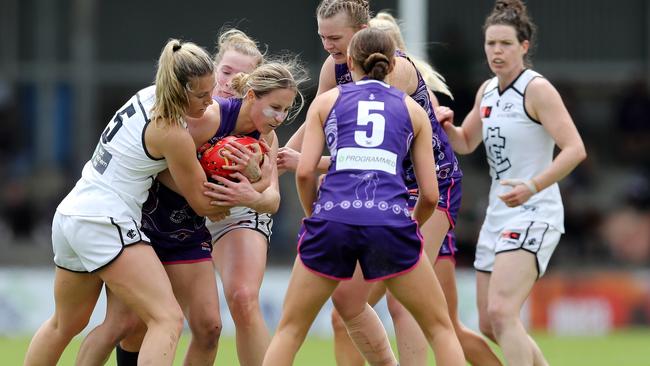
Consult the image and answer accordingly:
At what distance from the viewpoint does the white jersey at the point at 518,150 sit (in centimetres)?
709

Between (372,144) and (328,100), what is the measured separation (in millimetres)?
338

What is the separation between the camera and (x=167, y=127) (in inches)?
227

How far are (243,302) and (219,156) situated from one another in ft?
2.69

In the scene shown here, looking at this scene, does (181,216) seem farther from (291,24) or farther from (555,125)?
(291,24)

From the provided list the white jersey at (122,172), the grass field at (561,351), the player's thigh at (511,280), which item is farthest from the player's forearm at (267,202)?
the grass field at (561,351)

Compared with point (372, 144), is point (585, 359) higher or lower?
Answer: lower

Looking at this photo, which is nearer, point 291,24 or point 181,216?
point 181,216

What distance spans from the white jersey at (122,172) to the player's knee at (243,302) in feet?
2.43

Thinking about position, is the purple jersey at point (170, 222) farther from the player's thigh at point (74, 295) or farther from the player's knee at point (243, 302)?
the player's thigh at point (74, 295)

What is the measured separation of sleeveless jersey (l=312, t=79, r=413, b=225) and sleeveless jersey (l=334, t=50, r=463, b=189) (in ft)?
2.85

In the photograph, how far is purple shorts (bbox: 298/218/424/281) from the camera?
553 cm

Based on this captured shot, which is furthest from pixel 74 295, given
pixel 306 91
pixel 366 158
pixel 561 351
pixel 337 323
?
pixel 306 91

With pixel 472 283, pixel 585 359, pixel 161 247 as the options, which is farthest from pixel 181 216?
pixel 472 283

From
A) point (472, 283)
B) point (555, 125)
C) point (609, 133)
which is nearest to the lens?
point (555, 125)
